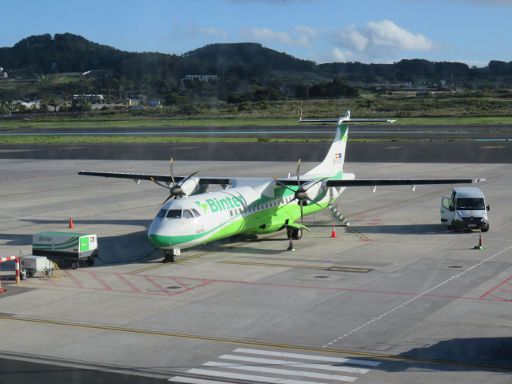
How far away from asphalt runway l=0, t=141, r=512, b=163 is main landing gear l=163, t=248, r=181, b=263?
49296 millimetres

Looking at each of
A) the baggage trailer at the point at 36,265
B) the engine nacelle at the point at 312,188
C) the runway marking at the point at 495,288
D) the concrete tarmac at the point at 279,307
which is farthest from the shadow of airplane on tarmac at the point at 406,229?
the baggage trailer at the point at 36,265

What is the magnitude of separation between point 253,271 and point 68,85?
147 meters

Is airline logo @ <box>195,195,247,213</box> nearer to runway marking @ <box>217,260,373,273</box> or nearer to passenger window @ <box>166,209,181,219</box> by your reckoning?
passenger window @ <box>166,209,181,219</box>

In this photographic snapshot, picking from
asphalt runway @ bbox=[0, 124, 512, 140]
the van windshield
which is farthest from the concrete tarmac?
asphalt runway @ bbox=[0, 124, 512, 140]

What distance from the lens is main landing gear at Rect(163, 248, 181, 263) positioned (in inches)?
1276

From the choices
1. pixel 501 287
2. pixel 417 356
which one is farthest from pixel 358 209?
pixel 417 356

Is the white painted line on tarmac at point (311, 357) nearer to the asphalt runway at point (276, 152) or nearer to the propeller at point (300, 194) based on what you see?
the propeller at point (300, 194)

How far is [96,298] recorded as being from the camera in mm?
27000

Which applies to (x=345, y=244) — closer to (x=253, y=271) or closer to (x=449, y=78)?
(x=253, y=271)

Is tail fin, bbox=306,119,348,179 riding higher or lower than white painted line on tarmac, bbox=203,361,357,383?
higher

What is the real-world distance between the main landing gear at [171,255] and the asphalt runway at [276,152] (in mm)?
49296

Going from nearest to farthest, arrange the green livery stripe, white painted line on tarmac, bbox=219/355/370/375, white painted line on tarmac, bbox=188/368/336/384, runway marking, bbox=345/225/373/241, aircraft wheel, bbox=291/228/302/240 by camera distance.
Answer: white painted line on tarmac, bbox=188/368/336/384, white painted line on tarmac, bbox=219/355/370/375, the green livery stripe, aircraft wheel, bbox=291/228/302/240, runway marking, bbox=345/225/373/241

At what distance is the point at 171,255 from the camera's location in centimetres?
3269

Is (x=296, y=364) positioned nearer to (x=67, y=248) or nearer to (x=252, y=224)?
(x=67, y=248)
